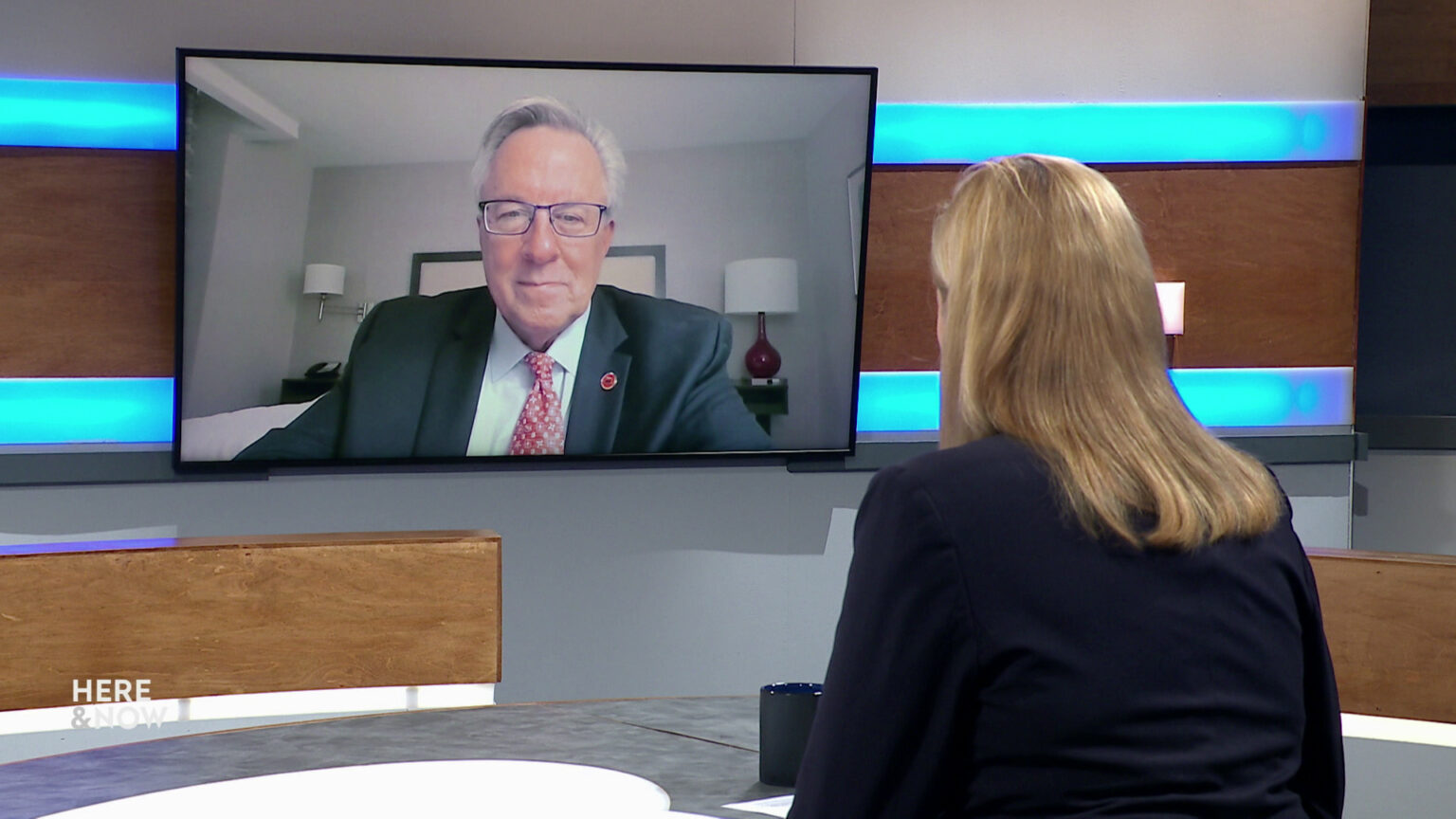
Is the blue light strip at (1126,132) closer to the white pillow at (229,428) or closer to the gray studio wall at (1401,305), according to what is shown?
the gray studio wall at (1401,305)

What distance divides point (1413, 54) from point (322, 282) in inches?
162

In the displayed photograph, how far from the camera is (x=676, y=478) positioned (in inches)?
167

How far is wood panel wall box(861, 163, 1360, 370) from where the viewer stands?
440 centimetres

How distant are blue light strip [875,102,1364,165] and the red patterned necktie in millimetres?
1281

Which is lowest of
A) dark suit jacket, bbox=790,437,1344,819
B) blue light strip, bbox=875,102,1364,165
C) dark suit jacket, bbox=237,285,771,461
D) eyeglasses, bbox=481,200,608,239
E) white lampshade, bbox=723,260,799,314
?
dark suit jacket, bbox=790,437,1344,819

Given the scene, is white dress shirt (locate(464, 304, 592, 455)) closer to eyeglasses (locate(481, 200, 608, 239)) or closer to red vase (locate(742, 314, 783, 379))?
eyeglasses (locate(481, 200, 608, 239))

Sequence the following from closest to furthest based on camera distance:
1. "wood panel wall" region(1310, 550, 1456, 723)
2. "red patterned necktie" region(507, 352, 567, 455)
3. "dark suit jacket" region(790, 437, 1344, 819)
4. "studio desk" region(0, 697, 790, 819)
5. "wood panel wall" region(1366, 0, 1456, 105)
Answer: "dark suit jacket" region(790, 437, 1344, 819) → "studio desk" region(0, 697, 790, 819) → "wood panel wall" region(1310, 550, 1456, 723) → "red patterned necktie" region(507, 352, 567, 455) → "wood panel wall" region(1366, 0, 1456, 105)

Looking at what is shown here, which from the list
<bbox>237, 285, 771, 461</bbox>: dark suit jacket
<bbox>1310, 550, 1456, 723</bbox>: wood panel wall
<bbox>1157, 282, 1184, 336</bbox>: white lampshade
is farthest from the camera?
<bbox>1157, 282, 1184, 336</bbox>: white lampshade

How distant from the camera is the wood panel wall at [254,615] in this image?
2.46m

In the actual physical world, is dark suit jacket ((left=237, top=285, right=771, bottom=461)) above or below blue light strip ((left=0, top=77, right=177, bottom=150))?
below

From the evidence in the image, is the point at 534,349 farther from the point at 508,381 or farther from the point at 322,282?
the point at 322,282

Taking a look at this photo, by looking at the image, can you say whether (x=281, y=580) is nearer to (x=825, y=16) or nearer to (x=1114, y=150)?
(x=825, y=16)

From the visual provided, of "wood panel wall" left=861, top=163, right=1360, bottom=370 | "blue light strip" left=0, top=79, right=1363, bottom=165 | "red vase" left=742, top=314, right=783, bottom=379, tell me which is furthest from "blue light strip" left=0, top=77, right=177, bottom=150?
"wood panel wall" left=861, top=163, right=1360, bottom=370

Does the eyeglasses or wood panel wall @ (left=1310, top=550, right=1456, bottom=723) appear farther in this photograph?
the eyeglasses
